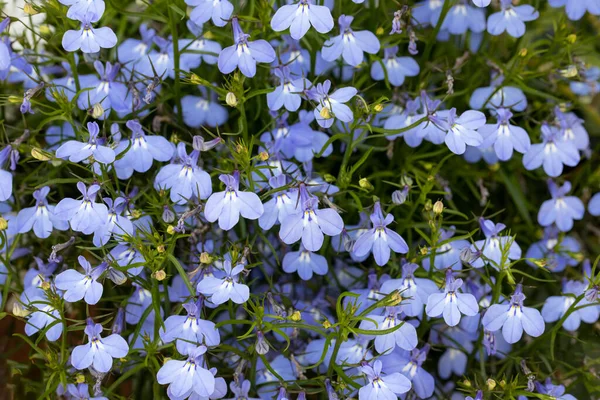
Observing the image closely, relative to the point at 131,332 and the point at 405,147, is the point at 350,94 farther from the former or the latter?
the point at 131,332

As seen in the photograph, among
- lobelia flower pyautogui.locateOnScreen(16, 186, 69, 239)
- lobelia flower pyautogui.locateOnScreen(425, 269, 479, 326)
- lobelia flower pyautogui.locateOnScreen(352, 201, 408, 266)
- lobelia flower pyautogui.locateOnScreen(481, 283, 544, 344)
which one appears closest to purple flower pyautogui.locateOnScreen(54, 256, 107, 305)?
lobelia flower pyautogui.locateOnScreen(16, 186, 69, 239)

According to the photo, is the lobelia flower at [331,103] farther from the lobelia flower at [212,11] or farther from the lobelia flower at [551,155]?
the lobelia flower at [551,155]

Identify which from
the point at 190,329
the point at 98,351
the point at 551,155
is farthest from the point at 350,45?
the point at 98,351

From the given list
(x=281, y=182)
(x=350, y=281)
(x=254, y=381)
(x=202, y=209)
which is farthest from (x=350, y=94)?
(x=254, y=381)

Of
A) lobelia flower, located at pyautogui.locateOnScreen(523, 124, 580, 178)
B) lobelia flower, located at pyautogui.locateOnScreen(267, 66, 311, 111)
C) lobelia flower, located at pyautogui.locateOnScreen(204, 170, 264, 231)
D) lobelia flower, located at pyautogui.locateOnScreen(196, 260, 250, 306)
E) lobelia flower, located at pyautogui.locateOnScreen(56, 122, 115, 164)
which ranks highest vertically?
lobelia flower, located at pyautogui.locateOnScreen(267, 66, 311, 111)

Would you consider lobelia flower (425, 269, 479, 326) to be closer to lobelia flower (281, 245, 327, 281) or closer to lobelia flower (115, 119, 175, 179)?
lobelia flower (281, 245, 327, 281)

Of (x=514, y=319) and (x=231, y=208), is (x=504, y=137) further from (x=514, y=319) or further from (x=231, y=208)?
(x=231, y=208)
